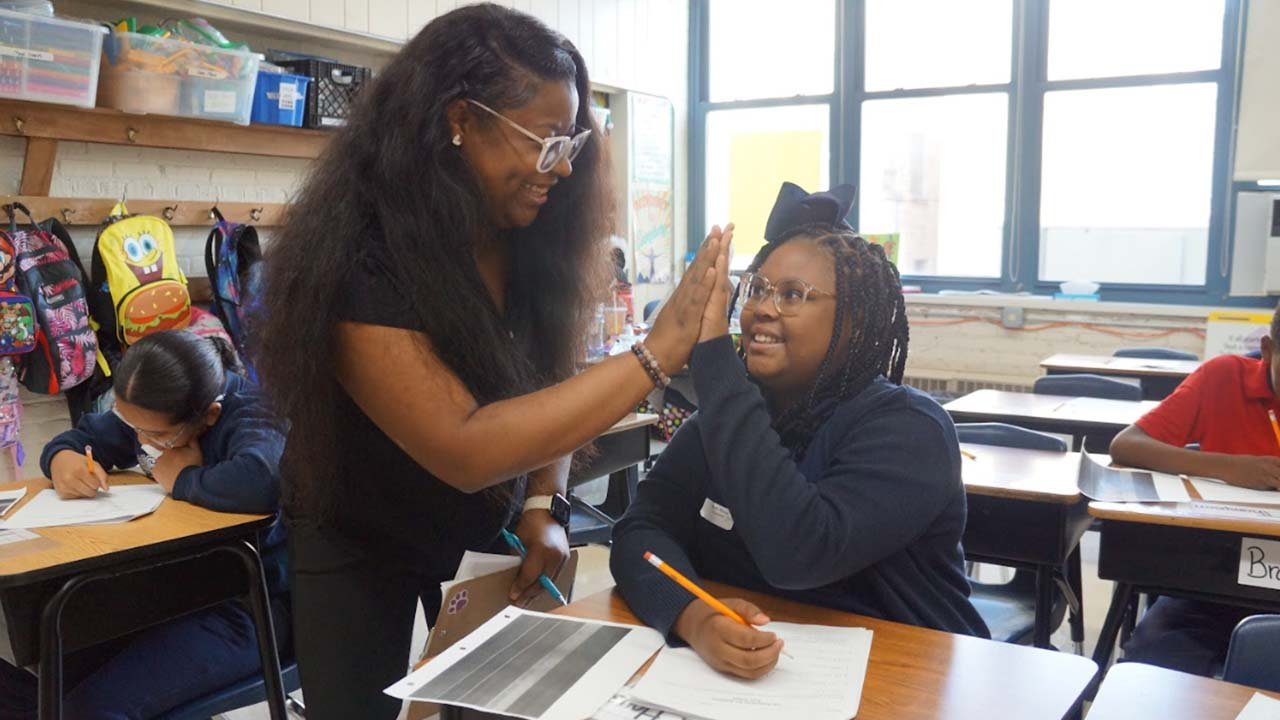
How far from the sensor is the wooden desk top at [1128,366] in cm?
411

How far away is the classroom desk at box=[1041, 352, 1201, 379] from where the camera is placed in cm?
411

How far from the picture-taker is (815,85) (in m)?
6.35

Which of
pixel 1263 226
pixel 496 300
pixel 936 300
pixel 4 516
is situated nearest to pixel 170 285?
pixel 4 516

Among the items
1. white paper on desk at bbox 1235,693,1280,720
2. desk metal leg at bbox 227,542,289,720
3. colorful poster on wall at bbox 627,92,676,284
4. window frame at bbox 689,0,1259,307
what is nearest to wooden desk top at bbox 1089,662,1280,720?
white paper on desk at bbox 1235,693,1280,720

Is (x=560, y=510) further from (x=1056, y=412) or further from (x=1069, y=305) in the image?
(x=1069, y=305)

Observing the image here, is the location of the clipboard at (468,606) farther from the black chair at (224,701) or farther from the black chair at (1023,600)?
the black chair at (1023,600)

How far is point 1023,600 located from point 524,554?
134 centimetres

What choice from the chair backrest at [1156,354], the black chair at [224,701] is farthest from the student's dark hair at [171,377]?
the chair backrest at [1156,354]

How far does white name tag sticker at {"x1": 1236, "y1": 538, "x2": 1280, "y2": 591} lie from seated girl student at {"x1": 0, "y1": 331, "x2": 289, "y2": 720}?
179 cm

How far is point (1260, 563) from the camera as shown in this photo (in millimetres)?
1883

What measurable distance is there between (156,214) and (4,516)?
6.66 feet

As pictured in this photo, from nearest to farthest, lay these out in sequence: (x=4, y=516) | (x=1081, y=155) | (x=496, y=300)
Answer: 1. (x=496, y=300)
2. (x=4, y=516)
3. (x=1081, y=155)

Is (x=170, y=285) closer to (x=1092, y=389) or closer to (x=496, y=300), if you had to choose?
(x=496, y=300)

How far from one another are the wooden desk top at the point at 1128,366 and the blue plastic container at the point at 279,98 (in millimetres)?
3379
